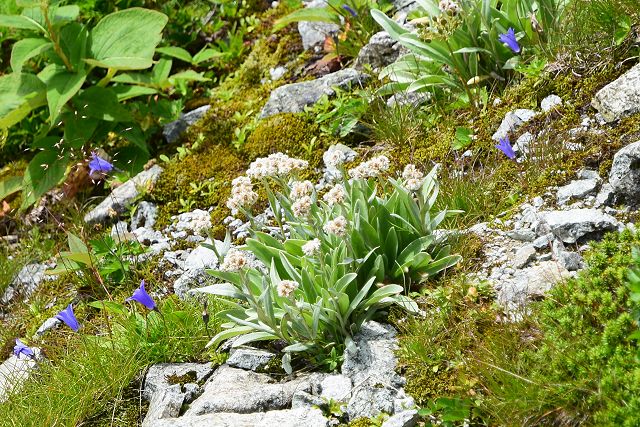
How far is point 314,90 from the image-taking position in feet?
24.0

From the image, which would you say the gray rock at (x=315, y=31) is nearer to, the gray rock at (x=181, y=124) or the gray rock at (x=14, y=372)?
the gray rock at (x=181, y=124)

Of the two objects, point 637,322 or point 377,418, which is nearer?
point 637,322

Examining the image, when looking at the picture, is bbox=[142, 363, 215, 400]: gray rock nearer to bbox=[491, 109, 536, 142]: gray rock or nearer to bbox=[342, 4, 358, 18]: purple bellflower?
bbox=[491, 109, 536, 142]: gray rock

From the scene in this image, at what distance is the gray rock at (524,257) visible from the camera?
4.69 meters

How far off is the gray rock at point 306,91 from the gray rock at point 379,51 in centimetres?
19

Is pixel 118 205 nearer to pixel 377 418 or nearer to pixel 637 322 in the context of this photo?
pixel 377 418

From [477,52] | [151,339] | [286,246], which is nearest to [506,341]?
[286,246]

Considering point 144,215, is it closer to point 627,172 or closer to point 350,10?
point 350,10

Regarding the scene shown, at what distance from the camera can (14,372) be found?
18.3 ft

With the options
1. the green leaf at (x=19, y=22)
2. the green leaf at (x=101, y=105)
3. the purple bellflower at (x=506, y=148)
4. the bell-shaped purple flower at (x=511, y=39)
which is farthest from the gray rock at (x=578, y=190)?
the green leaf at (x=19, y=22)

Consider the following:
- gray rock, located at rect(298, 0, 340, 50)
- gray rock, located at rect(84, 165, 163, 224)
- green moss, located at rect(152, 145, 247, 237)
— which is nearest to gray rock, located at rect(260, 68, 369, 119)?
green moss, located at rect(152, 145, 247, 237)

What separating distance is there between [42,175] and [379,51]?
11.3 ft

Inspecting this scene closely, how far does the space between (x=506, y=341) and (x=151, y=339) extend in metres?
2.31

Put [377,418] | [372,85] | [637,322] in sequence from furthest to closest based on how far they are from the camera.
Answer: [372,85] < [377,418] < [637,322]
